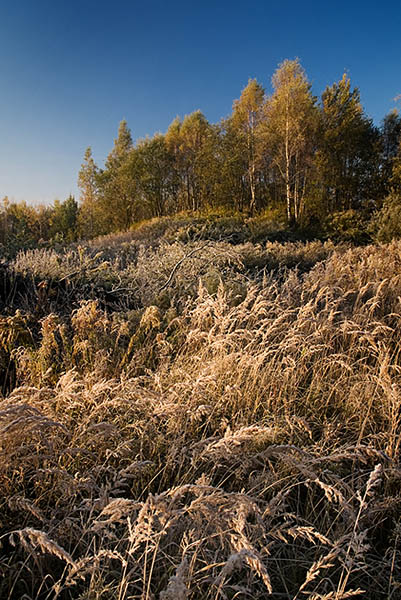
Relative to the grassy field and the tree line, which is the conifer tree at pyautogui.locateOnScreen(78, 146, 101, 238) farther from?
the grassy field

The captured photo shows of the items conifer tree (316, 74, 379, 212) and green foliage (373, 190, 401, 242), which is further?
conifer tree (316, 74, 379, 212)

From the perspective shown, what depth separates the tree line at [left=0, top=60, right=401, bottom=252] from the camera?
19.2 meters

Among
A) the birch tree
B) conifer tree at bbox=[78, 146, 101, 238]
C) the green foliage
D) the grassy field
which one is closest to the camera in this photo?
the grassy field

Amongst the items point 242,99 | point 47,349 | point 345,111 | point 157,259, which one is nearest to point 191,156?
point 242,99

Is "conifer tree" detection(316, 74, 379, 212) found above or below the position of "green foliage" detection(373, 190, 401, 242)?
above

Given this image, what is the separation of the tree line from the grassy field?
34.1ft

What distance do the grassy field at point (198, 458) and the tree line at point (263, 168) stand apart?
10383 mm

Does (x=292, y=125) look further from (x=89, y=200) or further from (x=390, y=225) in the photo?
(x=89, y=200)

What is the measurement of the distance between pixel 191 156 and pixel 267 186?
23.6 ft

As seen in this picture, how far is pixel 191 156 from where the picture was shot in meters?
28.6

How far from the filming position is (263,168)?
2483 cm

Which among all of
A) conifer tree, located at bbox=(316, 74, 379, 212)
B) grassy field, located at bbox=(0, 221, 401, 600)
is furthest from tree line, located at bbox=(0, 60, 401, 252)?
grassy field, located at bbox=(0, 221, 401, 600)

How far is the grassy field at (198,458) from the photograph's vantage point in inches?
43.9

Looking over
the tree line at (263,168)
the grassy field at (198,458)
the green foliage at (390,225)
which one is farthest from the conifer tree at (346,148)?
the grassy field at (198,458)
